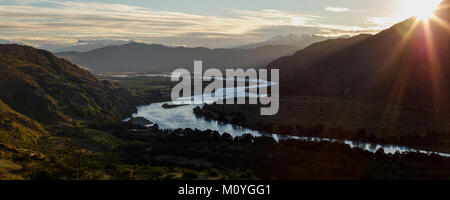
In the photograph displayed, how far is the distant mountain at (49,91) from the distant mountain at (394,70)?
90.3 m

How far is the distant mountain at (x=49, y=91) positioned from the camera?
8862cm

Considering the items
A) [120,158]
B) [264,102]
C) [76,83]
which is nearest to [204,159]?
[120,158]

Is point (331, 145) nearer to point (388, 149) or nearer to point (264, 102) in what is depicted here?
point (388, 149)

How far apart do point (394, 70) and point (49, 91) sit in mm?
134196

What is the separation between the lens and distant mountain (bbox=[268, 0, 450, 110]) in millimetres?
139750

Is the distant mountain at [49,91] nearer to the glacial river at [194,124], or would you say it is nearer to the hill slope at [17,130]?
the hill slope at [17,130]

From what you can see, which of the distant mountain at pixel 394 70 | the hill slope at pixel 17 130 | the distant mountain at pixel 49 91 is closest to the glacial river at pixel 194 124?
the distant mountain at pixel 49 91

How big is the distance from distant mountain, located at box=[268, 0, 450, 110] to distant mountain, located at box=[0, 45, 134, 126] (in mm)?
90286

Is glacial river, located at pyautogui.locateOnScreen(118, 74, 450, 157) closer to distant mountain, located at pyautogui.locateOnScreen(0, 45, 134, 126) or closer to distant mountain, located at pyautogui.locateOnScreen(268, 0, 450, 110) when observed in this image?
distant mountain, located at pyautogui.locateOnScreen(0, 45, 134, 126)

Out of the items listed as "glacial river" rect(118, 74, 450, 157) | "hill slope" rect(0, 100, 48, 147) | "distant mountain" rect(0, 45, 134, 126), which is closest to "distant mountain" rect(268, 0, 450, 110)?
"glacial river" rect(118, 74, 450, 157)

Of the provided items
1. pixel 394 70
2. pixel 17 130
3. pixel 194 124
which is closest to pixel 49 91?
pixel 17 130

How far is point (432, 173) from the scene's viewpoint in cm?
5466

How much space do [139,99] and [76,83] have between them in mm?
42015
